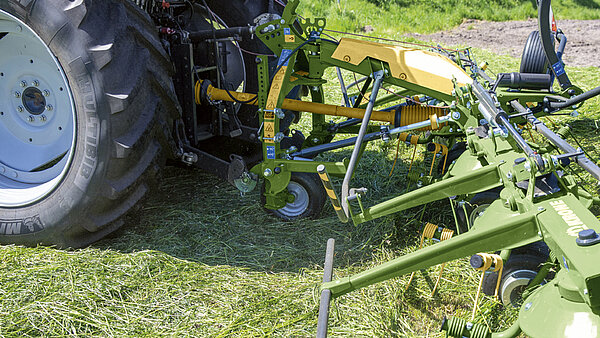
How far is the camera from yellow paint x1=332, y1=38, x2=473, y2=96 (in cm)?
302

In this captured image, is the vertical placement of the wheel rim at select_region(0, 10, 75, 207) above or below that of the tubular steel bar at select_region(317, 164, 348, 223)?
above

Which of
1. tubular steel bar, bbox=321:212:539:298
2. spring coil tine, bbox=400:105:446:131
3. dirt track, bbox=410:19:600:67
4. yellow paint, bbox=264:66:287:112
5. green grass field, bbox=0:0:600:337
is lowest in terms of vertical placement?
dirt track, bbox=410:19:600:67

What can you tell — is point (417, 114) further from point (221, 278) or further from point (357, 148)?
point (221, 278)

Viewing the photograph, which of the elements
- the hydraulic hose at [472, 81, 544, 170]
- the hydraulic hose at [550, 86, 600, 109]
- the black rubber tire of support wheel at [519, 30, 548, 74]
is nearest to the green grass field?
the hydraulic hose at [472, 81, 544, 170]

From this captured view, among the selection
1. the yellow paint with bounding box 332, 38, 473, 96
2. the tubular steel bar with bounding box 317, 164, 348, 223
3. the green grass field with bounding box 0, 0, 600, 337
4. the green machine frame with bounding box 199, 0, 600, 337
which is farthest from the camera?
the yellow paint with bounding box 332, 38, 473, 96

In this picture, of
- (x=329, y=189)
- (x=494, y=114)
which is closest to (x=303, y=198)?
(x=329, y=189)

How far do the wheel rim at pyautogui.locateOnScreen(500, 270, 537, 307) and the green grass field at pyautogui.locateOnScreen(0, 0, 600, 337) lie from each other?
94 mm

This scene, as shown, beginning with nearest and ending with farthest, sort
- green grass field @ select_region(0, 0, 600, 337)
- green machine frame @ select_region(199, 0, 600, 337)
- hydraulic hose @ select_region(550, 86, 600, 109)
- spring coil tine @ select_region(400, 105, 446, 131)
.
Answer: green machine frame @ select_region(199, 0, 600, 337)
green grass field @ select_region(0, 0, 600, 337)
hydraulic hose @ select_region(550, 86, 600, 109)
spring coil tine @ select_region(400, 105, 446, 131)

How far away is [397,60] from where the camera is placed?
3.08 metres

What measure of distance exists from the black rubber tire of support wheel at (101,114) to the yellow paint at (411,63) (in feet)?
3.20

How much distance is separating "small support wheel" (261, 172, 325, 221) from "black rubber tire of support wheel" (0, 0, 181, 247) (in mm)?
799

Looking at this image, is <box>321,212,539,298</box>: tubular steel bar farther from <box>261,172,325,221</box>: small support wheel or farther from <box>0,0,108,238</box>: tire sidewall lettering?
<box>0,0,108,238</box>: tire sidewall lettering

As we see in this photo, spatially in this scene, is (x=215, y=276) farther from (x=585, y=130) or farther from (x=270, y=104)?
(x=585, y=130)

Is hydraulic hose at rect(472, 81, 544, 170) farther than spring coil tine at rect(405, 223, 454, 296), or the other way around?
spring coil tine at rect(405, 223, 454, 296)
